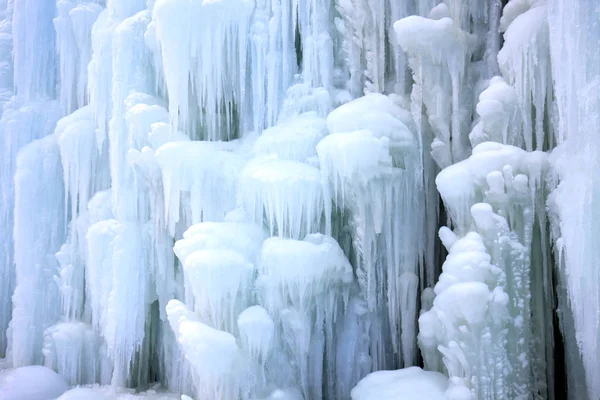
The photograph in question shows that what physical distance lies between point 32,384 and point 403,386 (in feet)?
17.1

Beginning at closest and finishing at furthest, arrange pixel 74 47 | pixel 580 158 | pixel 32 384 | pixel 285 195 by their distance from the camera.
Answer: pixel 580 158, pixel 285 195, pixel 32 384, pixel 74 47

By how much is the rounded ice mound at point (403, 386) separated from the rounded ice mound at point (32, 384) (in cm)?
453

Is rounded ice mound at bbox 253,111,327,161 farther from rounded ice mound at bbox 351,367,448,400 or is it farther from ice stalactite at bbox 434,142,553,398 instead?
rounded ice mound at bbox 351,367,448,400

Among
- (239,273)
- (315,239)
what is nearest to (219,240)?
(239,273)

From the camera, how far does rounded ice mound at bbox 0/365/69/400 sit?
7.20 meters

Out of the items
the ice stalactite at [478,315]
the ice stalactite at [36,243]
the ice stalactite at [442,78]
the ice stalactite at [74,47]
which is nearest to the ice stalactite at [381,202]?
the ice stalactite at [442,78]

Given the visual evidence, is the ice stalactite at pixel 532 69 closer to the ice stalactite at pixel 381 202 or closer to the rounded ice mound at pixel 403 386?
the ice stalactite at pixel 381 202

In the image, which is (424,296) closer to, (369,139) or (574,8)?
(369,139)

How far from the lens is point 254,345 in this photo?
534 cm

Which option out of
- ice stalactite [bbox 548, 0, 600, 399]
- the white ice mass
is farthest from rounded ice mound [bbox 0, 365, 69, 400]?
ice stalactite [bbox 548, 0, 600, 399]

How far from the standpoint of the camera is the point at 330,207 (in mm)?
5754

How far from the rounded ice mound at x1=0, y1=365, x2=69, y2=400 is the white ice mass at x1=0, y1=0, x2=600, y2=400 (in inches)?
1.4

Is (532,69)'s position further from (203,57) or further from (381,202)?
(203,57)

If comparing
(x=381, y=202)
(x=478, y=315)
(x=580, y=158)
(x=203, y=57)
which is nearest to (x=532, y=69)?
(x=580, y=158)
